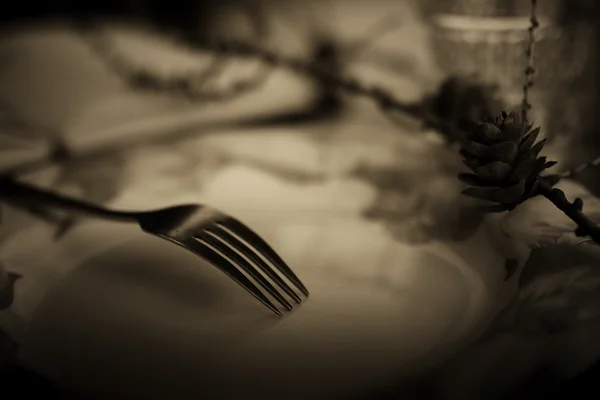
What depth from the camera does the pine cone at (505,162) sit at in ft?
0.77

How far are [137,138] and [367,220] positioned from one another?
0.80ft

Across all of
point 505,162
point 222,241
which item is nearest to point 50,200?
point 222,241

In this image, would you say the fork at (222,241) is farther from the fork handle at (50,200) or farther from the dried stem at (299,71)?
the dried stem at (299,71)

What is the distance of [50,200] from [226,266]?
5.4 inches

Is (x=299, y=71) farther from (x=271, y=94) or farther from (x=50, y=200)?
(x=50, y=200)

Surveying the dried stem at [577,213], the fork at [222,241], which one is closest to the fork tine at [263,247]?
the fork at [222,241]

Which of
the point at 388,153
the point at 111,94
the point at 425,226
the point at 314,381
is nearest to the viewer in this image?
the point at 314,381

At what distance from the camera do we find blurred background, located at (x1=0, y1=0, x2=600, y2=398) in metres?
0.39

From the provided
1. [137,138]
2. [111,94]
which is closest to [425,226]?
[137,138]

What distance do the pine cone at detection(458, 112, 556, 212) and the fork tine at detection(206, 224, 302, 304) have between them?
3.5 inches

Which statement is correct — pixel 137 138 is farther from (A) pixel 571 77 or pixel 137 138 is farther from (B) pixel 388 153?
(A) pixel 571 77

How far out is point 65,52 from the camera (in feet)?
1.97

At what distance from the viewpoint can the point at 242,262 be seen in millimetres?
267

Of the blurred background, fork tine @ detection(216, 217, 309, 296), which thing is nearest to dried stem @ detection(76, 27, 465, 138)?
the blurred background
